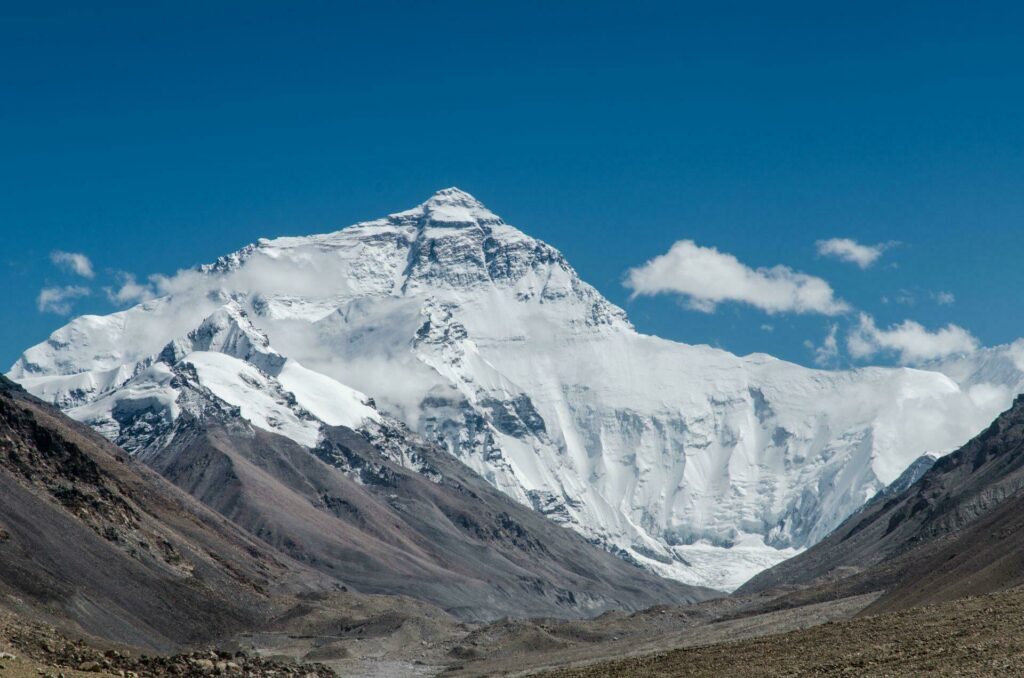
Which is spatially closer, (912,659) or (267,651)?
(912,659)

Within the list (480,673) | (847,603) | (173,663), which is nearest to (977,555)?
(847,603)

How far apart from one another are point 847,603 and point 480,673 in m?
40.5

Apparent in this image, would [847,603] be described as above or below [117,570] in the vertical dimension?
above

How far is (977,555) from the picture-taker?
137 metres

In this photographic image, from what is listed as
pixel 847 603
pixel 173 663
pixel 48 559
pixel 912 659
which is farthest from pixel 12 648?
pixel 847 603

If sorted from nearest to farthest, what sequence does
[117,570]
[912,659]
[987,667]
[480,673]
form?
[987,667] → [912,659] → [480,673] → [117,570]

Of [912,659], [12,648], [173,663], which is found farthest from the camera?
[173,663]

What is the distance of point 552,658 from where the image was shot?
167125 mm

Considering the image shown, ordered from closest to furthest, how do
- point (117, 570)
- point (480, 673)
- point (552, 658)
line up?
point (480, 673), point (552, 658), point (117, 570)

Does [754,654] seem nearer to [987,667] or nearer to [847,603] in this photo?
[987,667]

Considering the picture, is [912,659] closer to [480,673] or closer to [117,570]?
[480,673]

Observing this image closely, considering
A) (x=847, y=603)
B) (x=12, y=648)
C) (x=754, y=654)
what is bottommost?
(x=12, y=648)

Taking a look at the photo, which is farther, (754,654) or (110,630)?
(110,630)

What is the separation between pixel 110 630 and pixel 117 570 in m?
32.9
